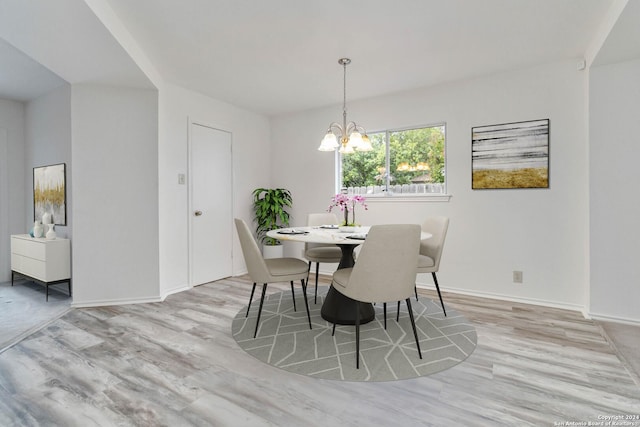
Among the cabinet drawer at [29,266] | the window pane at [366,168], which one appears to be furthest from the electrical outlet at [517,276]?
the cabinet drawer at [29,266]

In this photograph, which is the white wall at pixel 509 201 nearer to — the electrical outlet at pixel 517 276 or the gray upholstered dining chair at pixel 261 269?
the electrical outlet at pixel 517 276

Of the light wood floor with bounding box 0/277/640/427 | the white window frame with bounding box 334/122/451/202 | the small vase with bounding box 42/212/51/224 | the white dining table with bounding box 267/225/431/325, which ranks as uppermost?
the white window frame with bounding box 334/122/451/202

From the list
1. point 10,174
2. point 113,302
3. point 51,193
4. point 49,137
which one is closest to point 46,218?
point 51,193

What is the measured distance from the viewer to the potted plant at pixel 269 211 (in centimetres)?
475

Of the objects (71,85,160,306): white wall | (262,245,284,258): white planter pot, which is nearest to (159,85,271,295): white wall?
(71,85,160,306): white wall

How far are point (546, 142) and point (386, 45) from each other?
186 cm

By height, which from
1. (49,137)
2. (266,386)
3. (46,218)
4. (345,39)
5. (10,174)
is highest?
(345,39)

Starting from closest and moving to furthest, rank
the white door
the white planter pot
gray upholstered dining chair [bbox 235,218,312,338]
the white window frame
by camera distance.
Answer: gray upholstered dining chair [bbox 235,218,312,338]
the white window frame
the white door
the white planter pot

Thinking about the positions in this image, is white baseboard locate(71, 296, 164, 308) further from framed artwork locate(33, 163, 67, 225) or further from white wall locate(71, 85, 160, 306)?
framed artwork locate(33, 163, 67, 225)

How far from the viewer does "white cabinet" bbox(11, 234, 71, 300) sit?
11.3 ft

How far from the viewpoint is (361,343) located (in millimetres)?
2352

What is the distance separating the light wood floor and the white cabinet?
1.09m

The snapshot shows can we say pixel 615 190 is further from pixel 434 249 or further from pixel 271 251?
pixel 271 251

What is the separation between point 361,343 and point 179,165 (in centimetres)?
290
